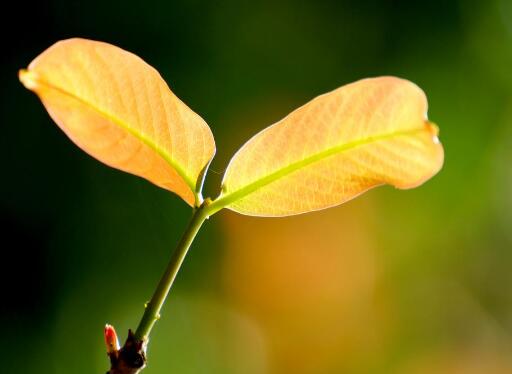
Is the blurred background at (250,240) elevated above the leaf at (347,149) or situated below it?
below

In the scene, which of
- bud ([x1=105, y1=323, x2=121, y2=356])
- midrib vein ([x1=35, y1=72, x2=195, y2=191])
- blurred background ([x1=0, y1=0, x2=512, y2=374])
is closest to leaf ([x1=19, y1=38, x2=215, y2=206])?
midrib vein ([x1=35, y1=72, x2=195, y2=191])

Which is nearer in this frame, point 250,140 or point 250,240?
point 250,140

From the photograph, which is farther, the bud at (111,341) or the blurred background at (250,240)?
the blurred background at (250,240)

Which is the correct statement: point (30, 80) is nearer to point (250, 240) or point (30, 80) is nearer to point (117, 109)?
point (117, 109)

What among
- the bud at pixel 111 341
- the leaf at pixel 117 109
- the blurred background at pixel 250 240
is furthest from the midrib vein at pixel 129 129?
the blurred background at pixel 250 240

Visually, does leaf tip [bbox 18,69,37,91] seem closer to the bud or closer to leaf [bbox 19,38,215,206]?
leaf [bbox 19,38,215,206]

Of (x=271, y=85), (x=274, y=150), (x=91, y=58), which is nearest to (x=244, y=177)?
(x=274, y=150)

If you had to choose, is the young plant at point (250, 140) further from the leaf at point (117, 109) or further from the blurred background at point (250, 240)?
the blurred background at point (250, 240)

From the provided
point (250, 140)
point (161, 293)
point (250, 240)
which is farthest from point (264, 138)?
point (250, 240)
